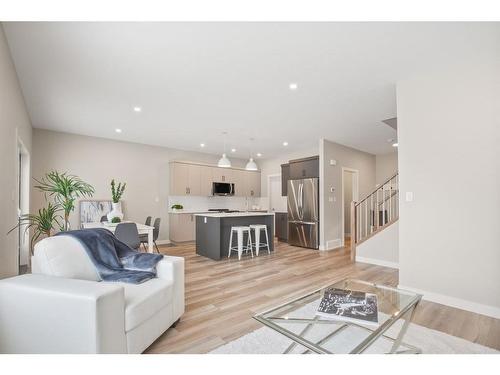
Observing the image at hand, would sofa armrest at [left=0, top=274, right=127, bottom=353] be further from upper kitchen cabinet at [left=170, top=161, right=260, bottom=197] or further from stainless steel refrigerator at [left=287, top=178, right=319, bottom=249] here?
upper kitchen cabinet at [left=170, top=161, right=260, bottom=197]

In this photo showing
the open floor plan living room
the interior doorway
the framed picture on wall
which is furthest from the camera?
the framed picture on wall

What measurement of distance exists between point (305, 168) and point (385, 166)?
2.96 m

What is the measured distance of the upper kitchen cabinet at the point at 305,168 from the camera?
6.06 metres

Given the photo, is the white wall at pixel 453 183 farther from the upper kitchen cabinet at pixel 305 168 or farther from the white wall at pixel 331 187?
the upper kitchen cabinet at pixel 305 168

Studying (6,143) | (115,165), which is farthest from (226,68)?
(115,165)

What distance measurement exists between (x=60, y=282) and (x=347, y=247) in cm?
580

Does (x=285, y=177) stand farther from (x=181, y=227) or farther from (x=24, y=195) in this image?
(x=24, y=195)

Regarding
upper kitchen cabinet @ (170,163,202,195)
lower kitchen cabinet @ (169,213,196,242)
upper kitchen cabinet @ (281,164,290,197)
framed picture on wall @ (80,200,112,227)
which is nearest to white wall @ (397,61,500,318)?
upper kitchen cabinet @ (281,164,290,197)

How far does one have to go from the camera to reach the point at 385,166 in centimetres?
759

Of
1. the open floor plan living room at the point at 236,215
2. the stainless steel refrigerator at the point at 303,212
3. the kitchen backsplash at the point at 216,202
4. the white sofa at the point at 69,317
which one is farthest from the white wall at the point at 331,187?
the white sofa at the point at 69,317

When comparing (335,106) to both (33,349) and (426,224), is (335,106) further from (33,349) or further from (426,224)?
(33,349)

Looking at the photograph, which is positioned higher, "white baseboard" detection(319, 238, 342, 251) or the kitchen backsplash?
the kitchen backsplash

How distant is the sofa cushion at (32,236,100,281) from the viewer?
1.89 m

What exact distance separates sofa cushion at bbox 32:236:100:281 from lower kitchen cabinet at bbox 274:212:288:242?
211 inches
